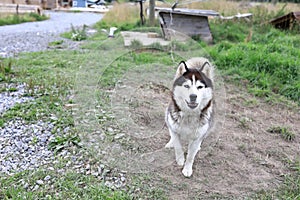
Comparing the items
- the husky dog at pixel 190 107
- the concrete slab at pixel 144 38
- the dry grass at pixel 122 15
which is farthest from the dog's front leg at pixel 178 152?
the dry grass at pixel 122 15

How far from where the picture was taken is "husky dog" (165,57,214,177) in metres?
1.88

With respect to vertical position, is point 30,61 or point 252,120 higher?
point 30,61

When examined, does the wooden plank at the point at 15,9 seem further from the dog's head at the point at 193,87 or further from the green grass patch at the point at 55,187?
the dog's head at the point at 193,87

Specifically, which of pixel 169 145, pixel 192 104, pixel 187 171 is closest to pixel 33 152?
pixel 169 145

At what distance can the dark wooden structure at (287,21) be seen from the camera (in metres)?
6.43

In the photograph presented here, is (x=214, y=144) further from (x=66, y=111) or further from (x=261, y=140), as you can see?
(x=66, y=111)

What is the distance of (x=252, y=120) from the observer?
10.1 ft

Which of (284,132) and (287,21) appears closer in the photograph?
(284,132)

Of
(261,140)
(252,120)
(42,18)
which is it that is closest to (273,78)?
(252,120)

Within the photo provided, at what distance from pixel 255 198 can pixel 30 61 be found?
13.0 feet

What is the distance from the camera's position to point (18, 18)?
10.6m

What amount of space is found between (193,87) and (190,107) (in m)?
0.15

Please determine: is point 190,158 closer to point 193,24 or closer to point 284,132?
point 284,132

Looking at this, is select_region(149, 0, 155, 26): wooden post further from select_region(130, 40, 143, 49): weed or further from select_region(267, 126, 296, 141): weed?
select_region(267, 126, 296, 141): weed
